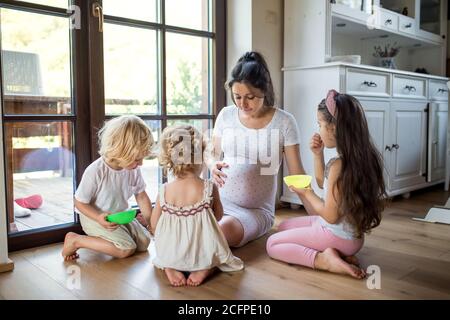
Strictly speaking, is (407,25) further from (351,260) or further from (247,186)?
(351,260)

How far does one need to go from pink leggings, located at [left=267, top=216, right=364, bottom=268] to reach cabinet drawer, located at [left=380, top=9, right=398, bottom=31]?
5.41 ft

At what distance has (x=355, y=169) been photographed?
1.36 metres

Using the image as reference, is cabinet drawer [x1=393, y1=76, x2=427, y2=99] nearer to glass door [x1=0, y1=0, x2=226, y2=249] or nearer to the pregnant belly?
the pregnant belly

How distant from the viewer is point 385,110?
2469mm

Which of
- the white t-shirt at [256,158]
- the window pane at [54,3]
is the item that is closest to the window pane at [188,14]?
the window pane at [54,3]

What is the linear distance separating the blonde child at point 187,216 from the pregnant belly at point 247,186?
1.23 feet

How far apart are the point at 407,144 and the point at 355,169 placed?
1518mm

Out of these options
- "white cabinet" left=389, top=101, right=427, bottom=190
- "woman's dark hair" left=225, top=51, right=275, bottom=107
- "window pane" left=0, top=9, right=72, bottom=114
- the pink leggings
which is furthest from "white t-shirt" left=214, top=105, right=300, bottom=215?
"white cabinet" left=389, top=101, right=427, bottom=190

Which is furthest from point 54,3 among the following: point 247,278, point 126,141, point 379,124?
point 379,124

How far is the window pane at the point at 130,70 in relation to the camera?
1950 mm

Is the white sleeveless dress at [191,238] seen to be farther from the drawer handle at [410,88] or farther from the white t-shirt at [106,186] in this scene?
the drawer handle at [410,88]
